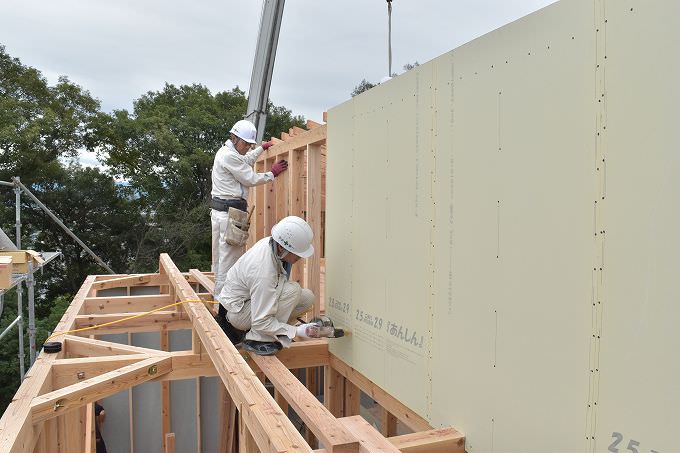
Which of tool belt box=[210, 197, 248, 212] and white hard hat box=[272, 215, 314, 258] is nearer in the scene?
white hard hat box=[272, 215, 314, 258]

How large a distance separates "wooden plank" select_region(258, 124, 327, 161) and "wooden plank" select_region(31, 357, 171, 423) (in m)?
2.16

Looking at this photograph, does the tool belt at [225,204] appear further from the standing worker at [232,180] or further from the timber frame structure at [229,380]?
the timber frame structure at [229,380]

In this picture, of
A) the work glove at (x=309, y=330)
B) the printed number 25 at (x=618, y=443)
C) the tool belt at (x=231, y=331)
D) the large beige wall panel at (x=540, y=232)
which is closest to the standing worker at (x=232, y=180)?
the tool belt at (x=231, y=331)

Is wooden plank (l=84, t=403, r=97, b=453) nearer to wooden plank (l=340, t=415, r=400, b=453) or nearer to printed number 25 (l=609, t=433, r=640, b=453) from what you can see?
wooden plank (l=340, t=415, r=400, b=453)

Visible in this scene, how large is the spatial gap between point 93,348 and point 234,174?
1875mm

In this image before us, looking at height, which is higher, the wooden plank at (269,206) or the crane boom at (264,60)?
the crane boom at (264,60)

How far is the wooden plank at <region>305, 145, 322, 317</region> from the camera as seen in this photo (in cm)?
442

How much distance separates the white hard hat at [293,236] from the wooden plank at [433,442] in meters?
1.45

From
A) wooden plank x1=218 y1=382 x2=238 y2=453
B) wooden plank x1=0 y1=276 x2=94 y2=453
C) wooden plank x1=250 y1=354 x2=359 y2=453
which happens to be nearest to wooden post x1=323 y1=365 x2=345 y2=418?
wooden plank x1=250 y1=354 x2=359 y2=453

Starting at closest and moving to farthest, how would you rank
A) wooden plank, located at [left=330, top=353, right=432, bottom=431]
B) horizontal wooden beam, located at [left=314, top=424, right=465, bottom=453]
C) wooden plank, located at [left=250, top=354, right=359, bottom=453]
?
wooden plank, located at [left=250, top=354, right=359, bottom=453]
horizontal wooden beam, located at [left=314, top=424, right=465, bottom=453]
wooden plank, located at [left=330, top=353, right=432, bottom=431]

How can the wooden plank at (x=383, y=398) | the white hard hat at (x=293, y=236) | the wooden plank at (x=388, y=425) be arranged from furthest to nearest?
the wooden plank at (x=388, y=425) < the white hard hat at (x=293, y=236) < the wooden plank at (x=383, y=398)

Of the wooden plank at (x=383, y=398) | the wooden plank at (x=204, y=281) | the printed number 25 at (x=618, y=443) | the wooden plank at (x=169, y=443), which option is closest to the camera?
the printed number 25 at (x=618, y=443)

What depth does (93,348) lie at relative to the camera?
3820mm

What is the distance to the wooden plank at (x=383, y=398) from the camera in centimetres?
296
